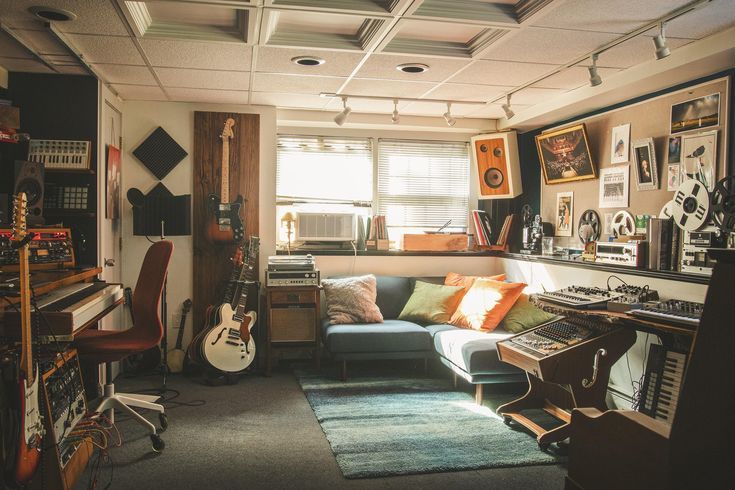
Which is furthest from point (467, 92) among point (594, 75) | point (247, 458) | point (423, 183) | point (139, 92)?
point (247, 458)

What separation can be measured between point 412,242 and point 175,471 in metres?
3.34

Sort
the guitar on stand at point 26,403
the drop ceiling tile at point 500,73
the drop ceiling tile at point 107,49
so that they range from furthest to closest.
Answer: the drop ceiling tile at point 500,73 < the drop ceiling tile at point 107,49 < the guitar on stand at point 26,403

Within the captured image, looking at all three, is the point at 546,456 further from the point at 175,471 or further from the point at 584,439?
the point at 175,471

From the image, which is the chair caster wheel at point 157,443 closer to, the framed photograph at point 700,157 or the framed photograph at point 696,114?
the framed photograph at point 700,157

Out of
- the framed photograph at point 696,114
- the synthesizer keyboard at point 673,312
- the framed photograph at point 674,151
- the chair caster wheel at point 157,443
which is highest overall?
the framed photograph at point 696,114

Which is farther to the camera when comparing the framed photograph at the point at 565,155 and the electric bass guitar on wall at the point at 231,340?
the framed photograph at the point at 565,155

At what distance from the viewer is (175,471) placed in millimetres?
3029

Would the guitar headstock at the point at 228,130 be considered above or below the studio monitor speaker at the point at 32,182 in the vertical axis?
above

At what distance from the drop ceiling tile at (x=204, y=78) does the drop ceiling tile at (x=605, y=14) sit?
7.05ft

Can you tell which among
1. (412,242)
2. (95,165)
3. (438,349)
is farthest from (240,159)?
(438,349)

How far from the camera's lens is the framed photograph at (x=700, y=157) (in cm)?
358

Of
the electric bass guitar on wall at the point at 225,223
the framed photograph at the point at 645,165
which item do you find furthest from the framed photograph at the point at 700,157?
the electric bass guitar on wall at the point at 225,223

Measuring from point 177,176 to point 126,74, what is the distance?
3.86 ft

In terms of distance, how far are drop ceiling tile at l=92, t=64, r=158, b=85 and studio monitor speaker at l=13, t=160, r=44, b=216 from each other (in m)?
0.84
